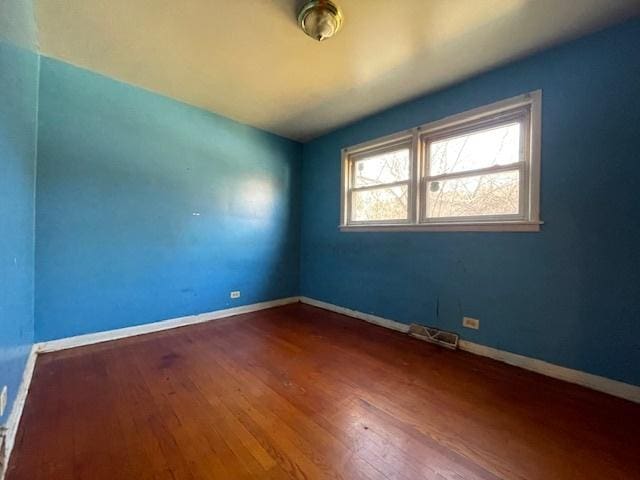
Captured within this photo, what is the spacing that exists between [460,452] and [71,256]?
3257 millimetres

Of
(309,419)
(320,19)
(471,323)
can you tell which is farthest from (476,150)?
(309,419)

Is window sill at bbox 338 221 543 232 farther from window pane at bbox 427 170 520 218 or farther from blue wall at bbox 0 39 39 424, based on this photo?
blue wall at bbox 0 39 39 424

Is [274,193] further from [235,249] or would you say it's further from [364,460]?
[364,460]

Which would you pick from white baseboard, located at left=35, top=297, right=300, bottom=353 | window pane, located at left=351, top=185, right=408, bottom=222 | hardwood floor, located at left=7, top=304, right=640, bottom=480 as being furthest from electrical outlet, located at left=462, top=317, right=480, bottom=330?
white baseboard, located at left=35, top=297, right=300, bottom=353

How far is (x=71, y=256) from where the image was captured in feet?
7.46

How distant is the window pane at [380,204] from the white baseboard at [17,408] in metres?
3.26

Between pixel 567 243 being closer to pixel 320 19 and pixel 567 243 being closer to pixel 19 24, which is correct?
pixel 320 19

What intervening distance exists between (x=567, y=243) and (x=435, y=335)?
4.41 ft

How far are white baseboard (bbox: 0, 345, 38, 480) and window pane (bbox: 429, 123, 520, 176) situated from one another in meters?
3.50

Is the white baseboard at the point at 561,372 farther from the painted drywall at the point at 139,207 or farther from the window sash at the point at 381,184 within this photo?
the painted drywall at the point at 139,207

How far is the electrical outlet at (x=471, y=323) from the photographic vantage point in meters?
2.31

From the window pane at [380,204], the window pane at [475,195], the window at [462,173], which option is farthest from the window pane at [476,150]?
the window pane at [380,204]

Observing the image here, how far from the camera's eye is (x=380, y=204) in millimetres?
3236

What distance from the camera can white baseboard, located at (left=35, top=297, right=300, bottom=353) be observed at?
2225mm
